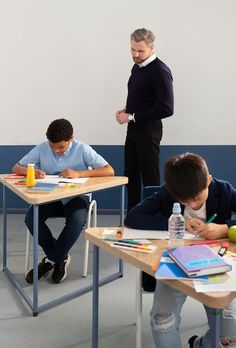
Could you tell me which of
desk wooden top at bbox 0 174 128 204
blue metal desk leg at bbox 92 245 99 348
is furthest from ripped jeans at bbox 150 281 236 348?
desk wooden top at bbox 0 174 128 204

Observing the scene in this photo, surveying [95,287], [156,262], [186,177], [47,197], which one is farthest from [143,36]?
[156,262]

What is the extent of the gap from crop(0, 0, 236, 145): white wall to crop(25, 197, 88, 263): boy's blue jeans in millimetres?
1722

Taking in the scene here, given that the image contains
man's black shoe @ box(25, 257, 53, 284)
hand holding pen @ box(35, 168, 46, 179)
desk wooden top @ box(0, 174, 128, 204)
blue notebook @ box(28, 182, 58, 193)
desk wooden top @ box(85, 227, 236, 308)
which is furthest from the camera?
man's black shoe @ box(25, 257, 53, 284)

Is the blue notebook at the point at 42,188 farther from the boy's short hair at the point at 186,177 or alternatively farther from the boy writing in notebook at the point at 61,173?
the boy's short hair at the point at 186,177

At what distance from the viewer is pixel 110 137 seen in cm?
462

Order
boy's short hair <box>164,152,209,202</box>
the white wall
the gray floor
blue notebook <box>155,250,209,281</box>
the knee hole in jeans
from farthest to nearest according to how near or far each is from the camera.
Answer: the white wall < the gray floor < boy's short hair <box>164,152,209,202</box> < the knee hole in jeans < blue notebook <box>155,250,209,281</box>

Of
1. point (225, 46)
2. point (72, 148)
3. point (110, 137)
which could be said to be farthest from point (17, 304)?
point (225, 46)

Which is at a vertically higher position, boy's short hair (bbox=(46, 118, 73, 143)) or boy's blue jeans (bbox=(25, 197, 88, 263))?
boy's short hair (bbox=(46, 118, 73, 143))

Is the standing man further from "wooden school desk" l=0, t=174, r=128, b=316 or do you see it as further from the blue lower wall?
the blue lower wall

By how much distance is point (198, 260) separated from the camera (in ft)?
4.62

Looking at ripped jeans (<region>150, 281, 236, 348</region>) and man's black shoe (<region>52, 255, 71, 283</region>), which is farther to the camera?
man's black shoe (<region>52, 255, 71, 283</region>)

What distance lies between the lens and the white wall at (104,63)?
4.42 meters

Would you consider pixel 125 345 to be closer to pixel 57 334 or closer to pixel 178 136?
pixel 57 334

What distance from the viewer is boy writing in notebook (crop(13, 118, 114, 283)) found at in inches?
113
